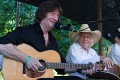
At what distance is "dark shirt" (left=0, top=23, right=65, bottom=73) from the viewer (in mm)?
3174

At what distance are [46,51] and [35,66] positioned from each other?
27cm

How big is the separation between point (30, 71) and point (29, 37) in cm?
38

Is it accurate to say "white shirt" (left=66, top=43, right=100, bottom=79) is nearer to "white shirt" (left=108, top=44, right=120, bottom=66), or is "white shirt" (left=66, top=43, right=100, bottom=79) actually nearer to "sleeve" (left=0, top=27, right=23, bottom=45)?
"white shirt" (left=108, top=44, right=120, bottom=66)

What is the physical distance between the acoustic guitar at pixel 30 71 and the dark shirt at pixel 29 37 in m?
0.07

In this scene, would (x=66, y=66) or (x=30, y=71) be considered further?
(x=66, y=66)

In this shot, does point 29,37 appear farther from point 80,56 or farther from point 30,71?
point 80,56

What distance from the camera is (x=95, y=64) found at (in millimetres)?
3531

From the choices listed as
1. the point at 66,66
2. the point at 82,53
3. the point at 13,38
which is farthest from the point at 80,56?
the point at 13,38

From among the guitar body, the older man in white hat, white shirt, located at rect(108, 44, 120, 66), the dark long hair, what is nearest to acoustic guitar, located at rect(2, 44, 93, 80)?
the guitar body

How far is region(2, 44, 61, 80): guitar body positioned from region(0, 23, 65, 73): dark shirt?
0.07 meters

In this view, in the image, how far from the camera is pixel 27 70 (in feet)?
10.2

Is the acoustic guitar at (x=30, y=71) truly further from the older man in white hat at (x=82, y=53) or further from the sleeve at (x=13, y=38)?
the older man in white hat at (x=82, y=53)

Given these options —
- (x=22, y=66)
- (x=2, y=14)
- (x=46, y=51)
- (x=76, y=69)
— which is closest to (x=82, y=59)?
(x=76, y=69)

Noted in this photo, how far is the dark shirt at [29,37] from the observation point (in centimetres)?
317
